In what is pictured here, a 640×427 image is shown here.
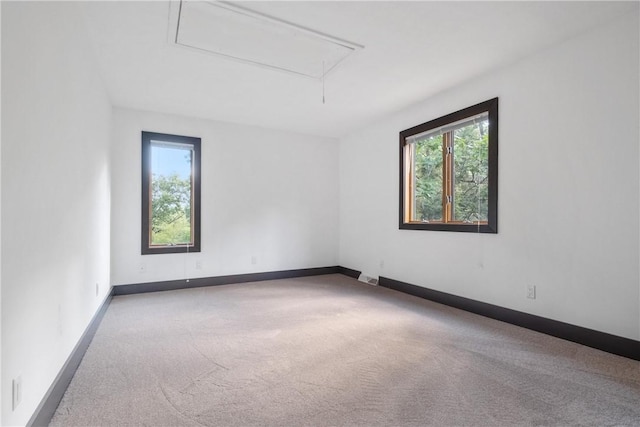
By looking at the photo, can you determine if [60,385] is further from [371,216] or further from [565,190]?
[371,216]

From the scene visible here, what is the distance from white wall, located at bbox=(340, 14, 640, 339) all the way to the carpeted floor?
38 centimetres

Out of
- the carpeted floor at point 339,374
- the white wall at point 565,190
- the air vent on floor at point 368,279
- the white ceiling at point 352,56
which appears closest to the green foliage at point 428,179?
the white wall at point 565,190

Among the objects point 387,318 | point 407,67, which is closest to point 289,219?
point 387,318

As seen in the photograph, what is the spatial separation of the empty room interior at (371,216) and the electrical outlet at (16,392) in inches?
0.8

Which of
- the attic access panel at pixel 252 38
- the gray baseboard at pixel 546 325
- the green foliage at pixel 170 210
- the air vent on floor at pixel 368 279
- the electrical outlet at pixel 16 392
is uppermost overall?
the attic access panel at pixel 252 38

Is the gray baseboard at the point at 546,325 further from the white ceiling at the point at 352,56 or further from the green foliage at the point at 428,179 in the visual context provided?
the white ceiling at the point at 352,56

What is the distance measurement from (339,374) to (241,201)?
347 centimetres

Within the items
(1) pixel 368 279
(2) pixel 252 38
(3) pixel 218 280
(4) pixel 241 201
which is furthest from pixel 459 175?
(3) pixel 218 280

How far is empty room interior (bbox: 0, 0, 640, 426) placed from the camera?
1.63 m

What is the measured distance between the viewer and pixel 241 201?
16.5 feet

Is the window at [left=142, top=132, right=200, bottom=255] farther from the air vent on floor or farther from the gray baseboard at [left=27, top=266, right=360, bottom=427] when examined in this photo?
the air vent on floor

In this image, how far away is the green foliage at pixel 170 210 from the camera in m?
4.50

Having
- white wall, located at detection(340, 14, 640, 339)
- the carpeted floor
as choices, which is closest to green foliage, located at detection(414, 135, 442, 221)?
white wall, located at detection(340, 14, 640, 339)

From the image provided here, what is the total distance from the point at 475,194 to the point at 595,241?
3.81 ft
